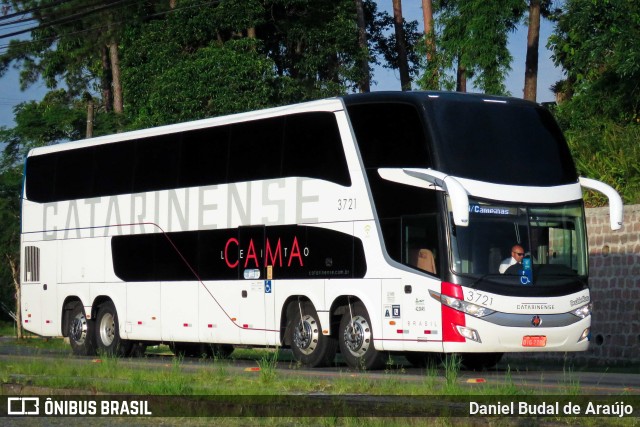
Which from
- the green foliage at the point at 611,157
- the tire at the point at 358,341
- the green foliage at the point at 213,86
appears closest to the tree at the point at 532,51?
the green foliage at the point at 213,86

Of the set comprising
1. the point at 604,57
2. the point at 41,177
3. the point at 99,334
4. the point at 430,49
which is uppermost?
the point at 430,49

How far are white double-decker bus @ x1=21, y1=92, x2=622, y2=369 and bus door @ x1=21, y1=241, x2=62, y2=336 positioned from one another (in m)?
1.08

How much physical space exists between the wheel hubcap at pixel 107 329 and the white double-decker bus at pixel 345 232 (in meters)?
0.04

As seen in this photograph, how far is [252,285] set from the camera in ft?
75.2

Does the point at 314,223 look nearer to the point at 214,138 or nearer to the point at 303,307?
the point at 303,307

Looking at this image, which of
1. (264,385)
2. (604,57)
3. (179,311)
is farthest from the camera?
(604,57)

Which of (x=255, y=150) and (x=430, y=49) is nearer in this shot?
(x=255, y=150)

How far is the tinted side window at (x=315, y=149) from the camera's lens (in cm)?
2112

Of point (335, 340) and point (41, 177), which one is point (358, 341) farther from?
point (41, 177)

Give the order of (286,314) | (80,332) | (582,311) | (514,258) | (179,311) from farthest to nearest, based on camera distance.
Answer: (80,332) → (179,311) → (286,314) → (582,311) → (514,258)

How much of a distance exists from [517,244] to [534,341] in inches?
55.3

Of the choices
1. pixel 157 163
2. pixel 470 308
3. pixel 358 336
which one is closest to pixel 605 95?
pixel 157 163

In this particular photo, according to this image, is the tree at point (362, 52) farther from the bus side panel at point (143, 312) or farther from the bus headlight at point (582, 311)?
the bus headlight at point (582, 311)

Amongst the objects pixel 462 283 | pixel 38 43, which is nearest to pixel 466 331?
pixel 462 283
